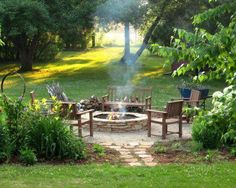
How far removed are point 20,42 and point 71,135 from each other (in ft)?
69.1

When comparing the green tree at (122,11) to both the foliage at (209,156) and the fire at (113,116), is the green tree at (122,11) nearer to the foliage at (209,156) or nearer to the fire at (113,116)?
the fire at (113,116)

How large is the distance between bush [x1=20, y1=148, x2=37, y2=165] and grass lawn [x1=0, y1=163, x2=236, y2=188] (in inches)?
7.8

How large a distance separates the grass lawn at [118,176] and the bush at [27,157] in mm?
198

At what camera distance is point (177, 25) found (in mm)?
24891

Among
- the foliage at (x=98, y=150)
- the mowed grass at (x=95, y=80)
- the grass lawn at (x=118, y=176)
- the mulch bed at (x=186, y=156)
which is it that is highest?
the grass lawn at (x=118, y=176)

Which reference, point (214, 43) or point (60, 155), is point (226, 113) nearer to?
point (214, 43)

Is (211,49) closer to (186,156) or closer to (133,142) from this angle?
(186,156)

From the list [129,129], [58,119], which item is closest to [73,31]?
[129,129]

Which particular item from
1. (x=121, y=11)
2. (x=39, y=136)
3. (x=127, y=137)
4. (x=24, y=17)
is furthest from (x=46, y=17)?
(x=39, y=136)

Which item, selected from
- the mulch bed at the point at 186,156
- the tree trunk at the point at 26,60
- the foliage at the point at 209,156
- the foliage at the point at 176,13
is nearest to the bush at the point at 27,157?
the mulch bed at the point at 186,156

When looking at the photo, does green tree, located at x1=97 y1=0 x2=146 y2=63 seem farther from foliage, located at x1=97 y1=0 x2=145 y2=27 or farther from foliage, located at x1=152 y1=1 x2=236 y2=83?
foliage, located at x1=152 y1=1 x2=236 y2=83

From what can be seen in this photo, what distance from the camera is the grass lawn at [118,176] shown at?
5895 mm

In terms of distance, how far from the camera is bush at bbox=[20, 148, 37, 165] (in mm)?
6954

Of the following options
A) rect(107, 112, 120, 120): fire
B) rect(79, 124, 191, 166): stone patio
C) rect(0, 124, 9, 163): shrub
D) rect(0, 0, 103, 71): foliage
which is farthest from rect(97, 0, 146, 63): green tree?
rect(0, 124, 9, 163): shrub
